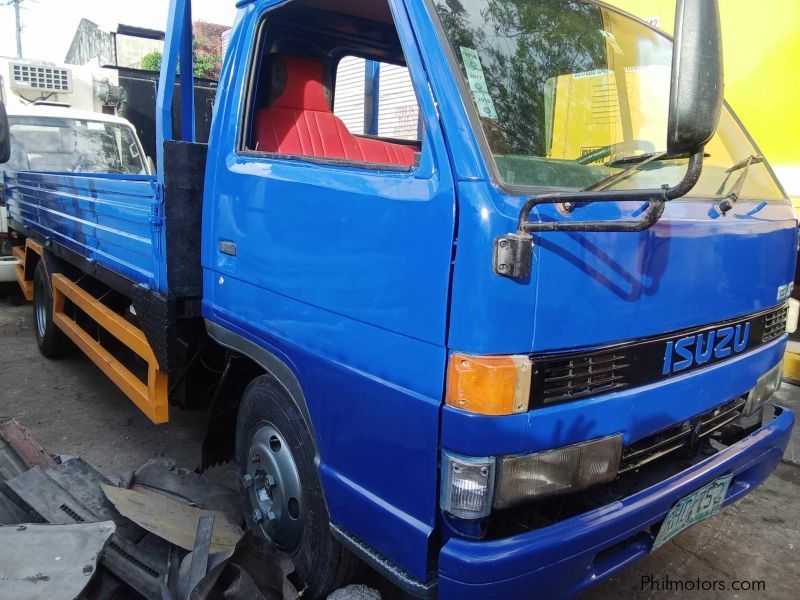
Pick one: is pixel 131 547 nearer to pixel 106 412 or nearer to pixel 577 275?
pixel 577 275

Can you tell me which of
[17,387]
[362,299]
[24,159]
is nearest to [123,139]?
[24,159]

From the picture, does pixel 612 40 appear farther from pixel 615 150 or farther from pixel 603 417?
pixel 603 417

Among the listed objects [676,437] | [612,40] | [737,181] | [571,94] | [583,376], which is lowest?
[676,437]

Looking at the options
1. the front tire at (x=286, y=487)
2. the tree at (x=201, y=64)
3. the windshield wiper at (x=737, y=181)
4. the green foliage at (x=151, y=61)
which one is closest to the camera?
the windshield wiper at (x=737, y=181)

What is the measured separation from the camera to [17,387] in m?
4.86

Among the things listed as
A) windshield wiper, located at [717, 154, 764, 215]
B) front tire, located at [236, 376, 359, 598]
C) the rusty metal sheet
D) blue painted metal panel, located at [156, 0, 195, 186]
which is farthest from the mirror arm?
blue painted metal panel, located at [156, 0, 195, 186]

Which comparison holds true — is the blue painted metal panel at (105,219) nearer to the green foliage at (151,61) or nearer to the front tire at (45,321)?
the front tire at (45,321)

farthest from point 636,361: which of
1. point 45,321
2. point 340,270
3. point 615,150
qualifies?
point 45,321

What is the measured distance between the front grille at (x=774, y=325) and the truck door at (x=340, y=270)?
149 cm

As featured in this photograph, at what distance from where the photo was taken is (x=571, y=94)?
2.27 meters

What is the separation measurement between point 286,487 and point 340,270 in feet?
3.12

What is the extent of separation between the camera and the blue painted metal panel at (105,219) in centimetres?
287

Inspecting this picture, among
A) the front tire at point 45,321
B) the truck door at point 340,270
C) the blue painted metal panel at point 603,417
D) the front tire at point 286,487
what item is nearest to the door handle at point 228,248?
the truck door at point 340,270

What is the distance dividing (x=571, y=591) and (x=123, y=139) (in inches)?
280
